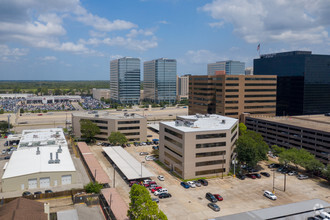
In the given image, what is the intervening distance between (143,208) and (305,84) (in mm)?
118238

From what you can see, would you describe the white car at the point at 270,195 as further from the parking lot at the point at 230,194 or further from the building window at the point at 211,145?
the building window at the point at 211,145

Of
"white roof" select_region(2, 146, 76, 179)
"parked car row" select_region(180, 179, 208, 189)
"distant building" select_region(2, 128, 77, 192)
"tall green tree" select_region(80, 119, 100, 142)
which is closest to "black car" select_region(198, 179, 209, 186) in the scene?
"parked car row" select_region(180, 179, 208, 189)

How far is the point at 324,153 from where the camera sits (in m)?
78.4

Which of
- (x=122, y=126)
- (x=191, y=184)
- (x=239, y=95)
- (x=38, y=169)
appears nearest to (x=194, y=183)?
(x=191, y=184)

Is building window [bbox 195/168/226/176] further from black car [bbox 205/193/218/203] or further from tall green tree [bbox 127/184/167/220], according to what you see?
tall green tree [bbox 127/184/167/220]

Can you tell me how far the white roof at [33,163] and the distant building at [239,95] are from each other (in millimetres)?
65937

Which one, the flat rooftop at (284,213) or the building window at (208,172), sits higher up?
the flat rooftop at (284,213)

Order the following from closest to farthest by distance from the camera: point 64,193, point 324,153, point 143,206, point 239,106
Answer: point 143,206 → point 64,193 → point 324,153 → point 239,106

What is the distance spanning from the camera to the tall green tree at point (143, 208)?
39094 mm

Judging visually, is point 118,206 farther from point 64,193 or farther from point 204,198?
point 204,198

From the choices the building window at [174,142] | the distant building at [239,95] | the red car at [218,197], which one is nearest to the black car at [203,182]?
the red car at [218,197]

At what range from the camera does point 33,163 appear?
67500 millimetres

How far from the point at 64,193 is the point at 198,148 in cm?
3203

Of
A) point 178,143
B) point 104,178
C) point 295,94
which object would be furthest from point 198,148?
point 295,94
